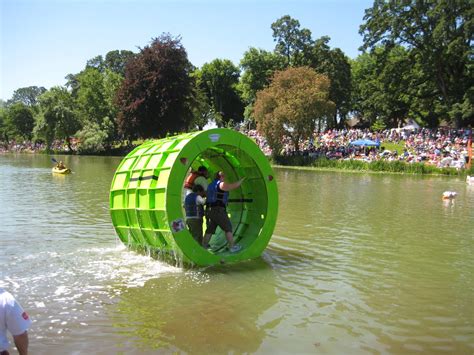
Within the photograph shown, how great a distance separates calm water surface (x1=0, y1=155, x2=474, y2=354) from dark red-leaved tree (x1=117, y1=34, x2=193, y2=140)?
152 feet

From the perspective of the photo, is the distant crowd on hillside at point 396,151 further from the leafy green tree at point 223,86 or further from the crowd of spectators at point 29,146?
the crowd of spectators at point 29,146

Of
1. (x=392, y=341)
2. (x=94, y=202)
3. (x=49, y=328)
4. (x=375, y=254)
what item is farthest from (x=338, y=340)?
(x=94, y=202)

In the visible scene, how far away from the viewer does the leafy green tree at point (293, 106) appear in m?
54.5

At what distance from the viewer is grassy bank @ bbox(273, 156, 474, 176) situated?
43312 millimetres

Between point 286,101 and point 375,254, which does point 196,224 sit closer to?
point 375,254

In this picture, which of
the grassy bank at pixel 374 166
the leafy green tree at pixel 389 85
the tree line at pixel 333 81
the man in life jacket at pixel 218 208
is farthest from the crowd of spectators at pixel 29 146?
the man in life jacket at pixel 218 208

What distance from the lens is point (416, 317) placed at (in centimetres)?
746

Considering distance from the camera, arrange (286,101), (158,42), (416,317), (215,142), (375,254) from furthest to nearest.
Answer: (158,42)
(286,101)
(375,254)
(215,142)
(416,317)

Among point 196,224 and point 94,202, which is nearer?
point 196,224

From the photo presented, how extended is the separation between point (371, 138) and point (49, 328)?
53578 millimetres

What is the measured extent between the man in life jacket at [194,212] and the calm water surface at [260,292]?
1.14 m

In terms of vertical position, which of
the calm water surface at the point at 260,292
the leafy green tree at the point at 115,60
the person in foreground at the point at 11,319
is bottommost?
the calm water surface at the point at 260,292

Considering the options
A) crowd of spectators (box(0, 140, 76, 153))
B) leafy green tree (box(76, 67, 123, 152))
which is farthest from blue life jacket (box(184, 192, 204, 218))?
crowd of spectators (box(0, 140, 76, 153))

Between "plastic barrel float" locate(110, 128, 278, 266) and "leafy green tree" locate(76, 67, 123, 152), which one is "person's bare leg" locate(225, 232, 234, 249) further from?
"leafy green tree" locate(76, 67, 123, 152)
